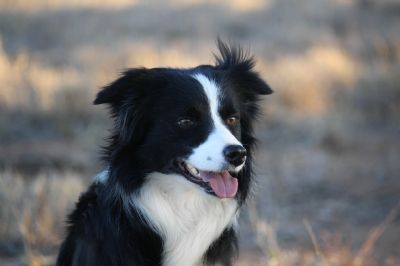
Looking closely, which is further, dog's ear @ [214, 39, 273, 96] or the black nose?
dog's ear @ [214, 39, 273, 96]

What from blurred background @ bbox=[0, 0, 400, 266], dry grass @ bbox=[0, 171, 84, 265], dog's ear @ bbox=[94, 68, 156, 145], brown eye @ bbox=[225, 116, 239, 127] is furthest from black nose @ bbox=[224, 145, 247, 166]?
dry grass @ bbox=[0, 171, 84, 265]

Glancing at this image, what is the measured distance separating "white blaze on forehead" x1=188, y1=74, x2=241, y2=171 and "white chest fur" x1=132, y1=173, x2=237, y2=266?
0.22m

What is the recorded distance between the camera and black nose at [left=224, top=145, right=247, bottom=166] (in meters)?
3.33

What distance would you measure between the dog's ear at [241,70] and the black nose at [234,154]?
76 cm

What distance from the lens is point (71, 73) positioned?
11.0 m

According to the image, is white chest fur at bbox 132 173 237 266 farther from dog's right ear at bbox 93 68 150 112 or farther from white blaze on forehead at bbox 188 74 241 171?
dog's right ear at bbox 93 68 150 112

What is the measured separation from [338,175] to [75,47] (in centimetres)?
731

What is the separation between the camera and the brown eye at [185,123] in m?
3.65

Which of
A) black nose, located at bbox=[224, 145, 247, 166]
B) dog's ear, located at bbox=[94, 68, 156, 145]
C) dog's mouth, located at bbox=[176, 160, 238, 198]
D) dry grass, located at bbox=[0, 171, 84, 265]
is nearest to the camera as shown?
black nose, located at bbox=[224, 145, 247, 166]

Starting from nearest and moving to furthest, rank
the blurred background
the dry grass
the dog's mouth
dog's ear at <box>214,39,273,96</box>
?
the dog's mouth → dog's ear at <box>214,39,273,96</box> → the dry grass → the blurred background

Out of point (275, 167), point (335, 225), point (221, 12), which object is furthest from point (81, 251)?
point (221, 12)

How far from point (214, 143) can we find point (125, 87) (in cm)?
64

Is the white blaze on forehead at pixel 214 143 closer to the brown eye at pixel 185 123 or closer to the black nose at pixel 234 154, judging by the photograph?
the black nose at pixel 234 154

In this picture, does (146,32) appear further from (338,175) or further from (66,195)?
(66,195)
